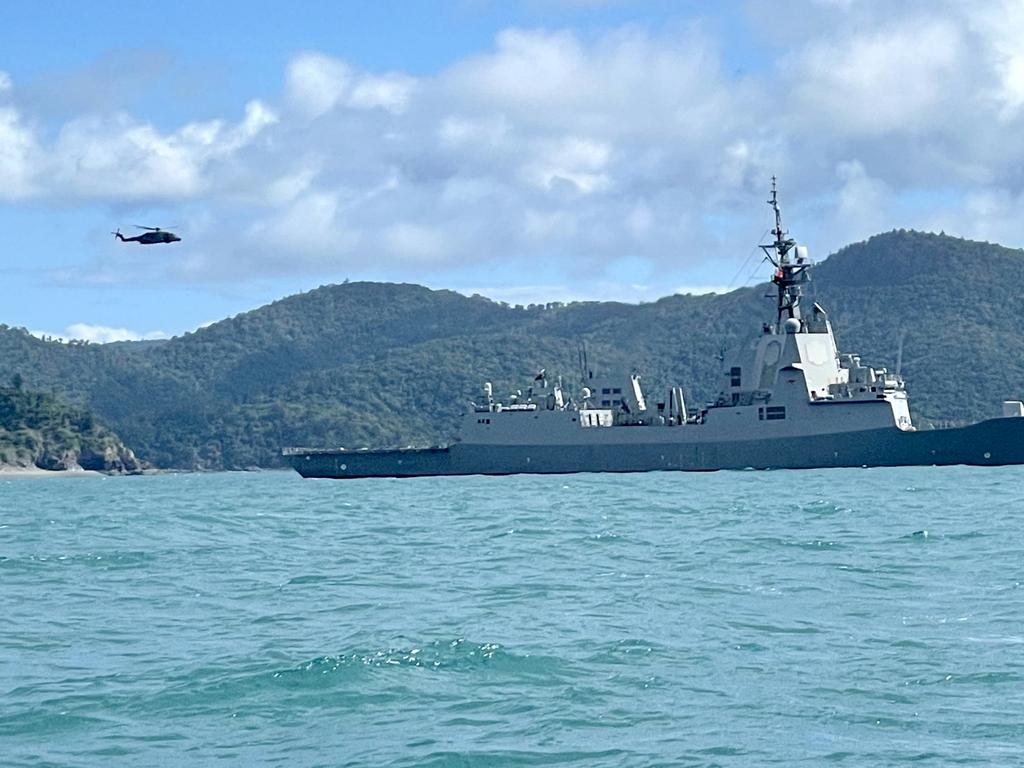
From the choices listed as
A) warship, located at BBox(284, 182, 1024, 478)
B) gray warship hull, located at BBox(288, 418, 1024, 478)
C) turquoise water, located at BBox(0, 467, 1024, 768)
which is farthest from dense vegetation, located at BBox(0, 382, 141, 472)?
turquoise water, located at BBox(0, 467, 1024, 768)

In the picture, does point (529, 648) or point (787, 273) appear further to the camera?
point (787, 273)

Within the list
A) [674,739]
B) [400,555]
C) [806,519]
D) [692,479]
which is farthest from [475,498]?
[674,739]

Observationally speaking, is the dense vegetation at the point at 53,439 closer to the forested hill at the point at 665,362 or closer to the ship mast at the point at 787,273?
the forested hill at the point at 665,362

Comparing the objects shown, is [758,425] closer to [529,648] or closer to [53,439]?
[529,648]

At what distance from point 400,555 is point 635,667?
35.0ft

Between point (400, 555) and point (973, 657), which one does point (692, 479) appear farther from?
point (973, 657)

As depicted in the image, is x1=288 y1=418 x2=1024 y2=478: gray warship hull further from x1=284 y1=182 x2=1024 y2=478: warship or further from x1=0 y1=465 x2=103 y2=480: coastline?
x1=0 y1=465 x2=103 y2=480: coastline

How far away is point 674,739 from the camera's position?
1047 cm

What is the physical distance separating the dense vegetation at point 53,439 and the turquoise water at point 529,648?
9549cm

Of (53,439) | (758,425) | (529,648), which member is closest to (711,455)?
(758,425)

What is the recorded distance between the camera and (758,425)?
59.2m

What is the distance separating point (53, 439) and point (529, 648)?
113 metres

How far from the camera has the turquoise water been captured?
10555mm

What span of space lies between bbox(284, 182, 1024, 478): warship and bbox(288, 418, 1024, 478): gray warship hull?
0.14ft
